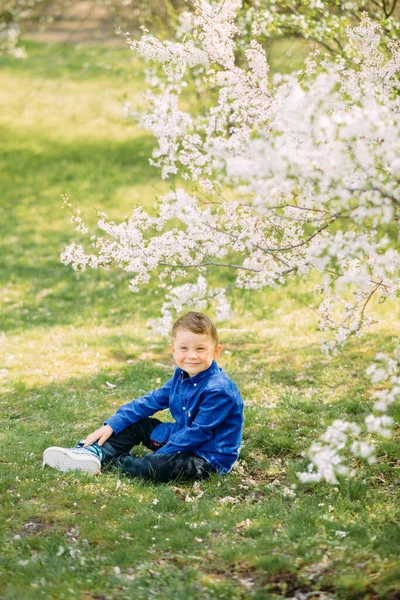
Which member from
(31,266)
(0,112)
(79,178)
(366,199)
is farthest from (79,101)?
(366,199)

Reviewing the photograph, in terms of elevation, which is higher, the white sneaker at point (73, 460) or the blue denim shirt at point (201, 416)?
the blue denim shirt at point (201, 416)

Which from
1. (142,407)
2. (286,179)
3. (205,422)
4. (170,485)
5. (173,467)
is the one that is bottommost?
(170,485)

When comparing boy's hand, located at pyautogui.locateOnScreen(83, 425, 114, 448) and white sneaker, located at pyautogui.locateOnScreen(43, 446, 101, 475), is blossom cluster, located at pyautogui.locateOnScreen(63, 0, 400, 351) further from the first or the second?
white sneaker, located at pyautogui.locateOnScreen(43, 446, 101, 475)

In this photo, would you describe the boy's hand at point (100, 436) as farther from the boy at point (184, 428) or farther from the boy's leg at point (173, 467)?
the boy's leg at point (173, 467)

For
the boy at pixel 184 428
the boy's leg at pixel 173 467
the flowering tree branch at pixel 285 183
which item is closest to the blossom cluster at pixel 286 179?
the flowering tree branch at pixel 285 183

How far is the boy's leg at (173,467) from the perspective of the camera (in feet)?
16.4

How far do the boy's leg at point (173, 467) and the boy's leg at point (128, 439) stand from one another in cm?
30

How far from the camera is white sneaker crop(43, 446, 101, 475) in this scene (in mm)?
5055

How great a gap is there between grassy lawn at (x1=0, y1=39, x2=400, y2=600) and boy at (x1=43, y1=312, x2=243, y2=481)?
0.47 ft

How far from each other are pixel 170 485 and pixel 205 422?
0.49 m

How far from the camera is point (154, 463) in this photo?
16.5ft

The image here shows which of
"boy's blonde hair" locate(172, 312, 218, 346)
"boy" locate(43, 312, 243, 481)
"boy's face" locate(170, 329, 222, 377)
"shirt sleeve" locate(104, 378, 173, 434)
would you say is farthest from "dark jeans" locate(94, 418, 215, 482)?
"boy's blonde hair" locate(172, 312, 218, 346)

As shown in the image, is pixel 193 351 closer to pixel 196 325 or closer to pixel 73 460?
pixel 196 325

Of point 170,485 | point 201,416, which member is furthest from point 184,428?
point 170,485
